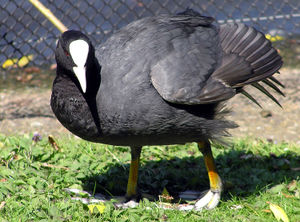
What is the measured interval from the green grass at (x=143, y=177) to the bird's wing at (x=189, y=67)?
93cm

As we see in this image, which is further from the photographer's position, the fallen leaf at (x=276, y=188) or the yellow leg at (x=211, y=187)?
the fallen leaf at (x=276, y=188)

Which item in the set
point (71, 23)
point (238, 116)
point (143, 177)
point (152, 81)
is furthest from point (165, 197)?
point (71, 23)

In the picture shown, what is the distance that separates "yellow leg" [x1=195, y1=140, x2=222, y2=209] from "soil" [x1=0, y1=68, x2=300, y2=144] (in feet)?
3.79

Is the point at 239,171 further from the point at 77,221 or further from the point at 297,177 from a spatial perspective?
the point at 77,221

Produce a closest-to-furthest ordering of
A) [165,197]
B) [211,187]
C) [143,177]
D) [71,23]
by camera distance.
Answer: [165,197] < [211,187] < [143,177] < [71,23]

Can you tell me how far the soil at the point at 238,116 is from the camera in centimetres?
584

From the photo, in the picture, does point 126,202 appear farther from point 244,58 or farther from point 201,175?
point 244,58

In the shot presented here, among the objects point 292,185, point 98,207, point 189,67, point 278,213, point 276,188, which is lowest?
point 292,185

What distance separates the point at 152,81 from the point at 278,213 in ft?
4.51

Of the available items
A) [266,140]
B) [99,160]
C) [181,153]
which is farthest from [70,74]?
[266,140]

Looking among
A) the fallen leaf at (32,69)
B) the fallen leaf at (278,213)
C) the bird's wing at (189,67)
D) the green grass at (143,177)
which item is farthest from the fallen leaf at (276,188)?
the fallen leaf at (32,69)

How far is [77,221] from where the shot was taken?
3.70 meters

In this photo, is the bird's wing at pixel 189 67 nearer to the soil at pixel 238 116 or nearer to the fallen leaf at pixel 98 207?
the fallen leaf at pixel 98 207

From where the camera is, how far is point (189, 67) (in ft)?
12.6
